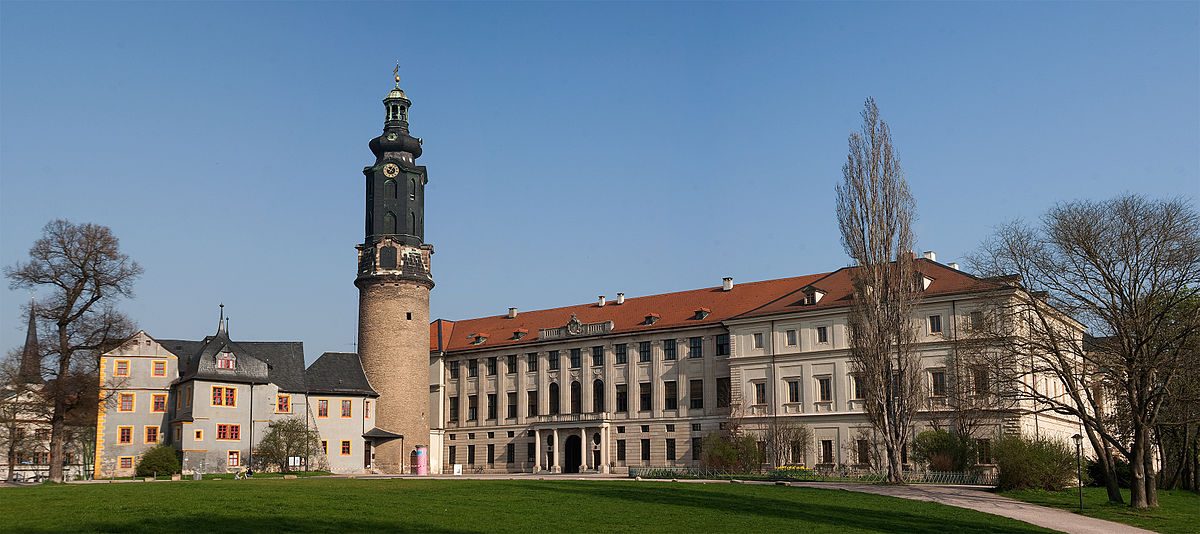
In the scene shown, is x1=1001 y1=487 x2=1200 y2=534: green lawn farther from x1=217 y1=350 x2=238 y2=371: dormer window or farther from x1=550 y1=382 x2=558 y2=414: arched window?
x1=217 y1=350 x2=238 y2=371: dormer window

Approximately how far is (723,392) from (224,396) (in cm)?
3151

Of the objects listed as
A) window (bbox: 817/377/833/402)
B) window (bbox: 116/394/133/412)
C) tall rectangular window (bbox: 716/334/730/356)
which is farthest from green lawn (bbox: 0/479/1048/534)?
tall rectangular window (bbox: 716/334/730/356)

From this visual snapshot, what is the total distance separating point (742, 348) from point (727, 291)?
8.26 m

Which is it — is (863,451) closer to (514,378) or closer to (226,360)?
(514,378)

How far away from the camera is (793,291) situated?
67.8 m

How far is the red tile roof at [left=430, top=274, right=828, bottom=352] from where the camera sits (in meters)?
69.9

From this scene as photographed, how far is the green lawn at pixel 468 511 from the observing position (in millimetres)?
21656

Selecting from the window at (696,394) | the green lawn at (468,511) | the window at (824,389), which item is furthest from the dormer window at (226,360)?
the window at (824,389)

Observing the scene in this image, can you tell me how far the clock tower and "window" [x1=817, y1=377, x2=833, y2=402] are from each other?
28.6 m

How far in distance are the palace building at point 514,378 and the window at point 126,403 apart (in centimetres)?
8

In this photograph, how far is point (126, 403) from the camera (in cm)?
6347

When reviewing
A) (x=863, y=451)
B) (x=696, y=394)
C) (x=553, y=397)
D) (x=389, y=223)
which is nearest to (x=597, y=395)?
(x=553, y=397)

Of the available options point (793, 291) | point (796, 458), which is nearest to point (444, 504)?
point (796, 458)

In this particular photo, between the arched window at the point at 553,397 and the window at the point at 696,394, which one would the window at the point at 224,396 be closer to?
the arched window at the point at 553,397
